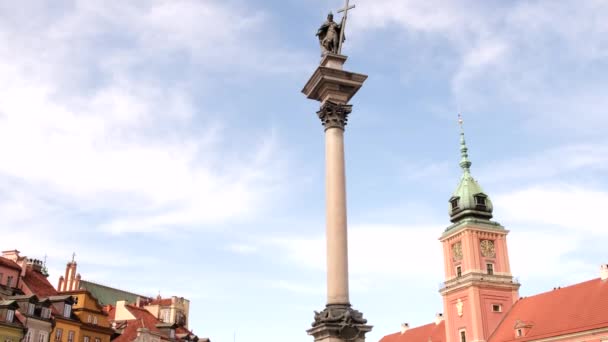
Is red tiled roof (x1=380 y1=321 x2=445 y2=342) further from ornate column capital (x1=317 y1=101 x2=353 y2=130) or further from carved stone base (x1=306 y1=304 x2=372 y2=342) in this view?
carved stone base (x1=306 y1=304 x2=372 y2=342)

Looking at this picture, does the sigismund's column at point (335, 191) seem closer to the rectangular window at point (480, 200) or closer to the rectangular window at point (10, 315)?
the rectangular window at point (10, 315)

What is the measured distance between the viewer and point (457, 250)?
82000 millimetres

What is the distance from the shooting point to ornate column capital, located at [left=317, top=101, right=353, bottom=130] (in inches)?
862

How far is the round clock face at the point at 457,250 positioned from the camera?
8112 centimetres

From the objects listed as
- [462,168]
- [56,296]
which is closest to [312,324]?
[56,296]

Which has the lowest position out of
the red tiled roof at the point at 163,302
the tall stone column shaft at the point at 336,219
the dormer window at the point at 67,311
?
the tall stone column shaft at the point at 336,219

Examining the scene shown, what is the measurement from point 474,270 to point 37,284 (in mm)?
47687

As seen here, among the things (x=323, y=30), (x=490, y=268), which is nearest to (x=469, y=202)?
(x=490, y=268)

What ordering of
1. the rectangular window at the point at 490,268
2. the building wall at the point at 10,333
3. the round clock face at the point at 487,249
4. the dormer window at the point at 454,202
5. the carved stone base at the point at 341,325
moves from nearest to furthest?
the carved stone base at the point at 341,325
the building wall at the point at 10,333
the rectangular window at the point at 490,268
the round clock face at the point at 487,249
the dormer window at the point at 454,202

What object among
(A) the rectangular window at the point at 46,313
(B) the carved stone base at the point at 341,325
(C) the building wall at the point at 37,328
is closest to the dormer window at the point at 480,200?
(A) the rectangular window at the point at 46,313

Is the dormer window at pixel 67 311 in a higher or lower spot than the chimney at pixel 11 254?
lower

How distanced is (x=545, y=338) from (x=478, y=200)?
22220 mm

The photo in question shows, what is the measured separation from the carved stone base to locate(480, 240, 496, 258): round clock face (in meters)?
63.4

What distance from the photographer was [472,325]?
75.0 meters
